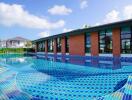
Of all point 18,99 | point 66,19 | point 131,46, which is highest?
point 66,19

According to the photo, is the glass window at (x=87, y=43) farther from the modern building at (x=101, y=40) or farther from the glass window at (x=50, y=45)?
the glass window at (x=50, y=45)

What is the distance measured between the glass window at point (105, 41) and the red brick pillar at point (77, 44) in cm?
294

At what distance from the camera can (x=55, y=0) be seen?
26375 millimetres

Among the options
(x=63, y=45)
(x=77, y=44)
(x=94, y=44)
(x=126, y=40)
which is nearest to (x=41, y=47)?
(x=63, y=45)

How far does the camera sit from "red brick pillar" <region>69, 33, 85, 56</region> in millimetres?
Result: 22672

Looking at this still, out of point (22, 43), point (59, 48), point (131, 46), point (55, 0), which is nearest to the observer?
point (131, 46)

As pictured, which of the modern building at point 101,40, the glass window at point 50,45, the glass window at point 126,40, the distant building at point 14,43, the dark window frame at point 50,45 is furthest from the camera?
the distant building at point 14,43

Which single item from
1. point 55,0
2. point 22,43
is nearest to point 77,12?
point 55,0

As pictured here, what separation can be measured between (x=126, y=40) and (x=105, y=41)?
2.65 meters

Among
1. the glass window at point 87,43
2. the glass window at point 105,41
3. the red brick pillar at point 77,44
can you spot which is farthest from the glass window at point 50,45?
the glass window at point 105,41

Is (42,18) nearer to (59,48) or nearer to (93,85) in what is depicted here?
(59,48)

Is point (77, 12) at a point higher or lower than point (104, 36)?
higher

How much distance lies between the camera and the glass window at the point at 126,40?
54.8 feet

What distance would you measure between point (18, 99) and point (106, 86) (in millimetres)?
3100
